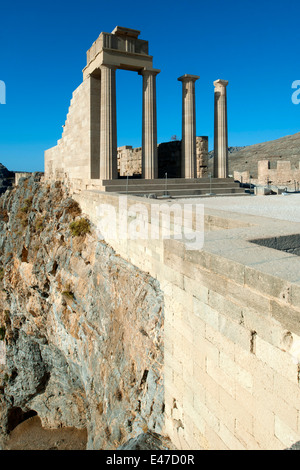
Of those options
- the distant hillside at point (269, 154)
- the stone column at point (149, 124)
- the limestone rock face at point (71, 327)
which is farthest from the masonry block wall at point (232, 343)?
the distant hillside at point (269, 154)

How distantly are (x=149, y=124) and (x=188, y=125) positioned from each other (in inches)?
85.0

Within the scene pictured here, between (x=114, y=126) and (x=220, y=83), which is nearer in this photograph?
(x=114, y=126)

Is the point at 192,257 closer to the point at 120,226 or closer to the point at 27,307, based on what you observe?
the point at 120,226

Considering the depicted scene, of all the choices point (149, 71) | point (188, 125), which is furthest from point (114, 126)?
point (188, 125)

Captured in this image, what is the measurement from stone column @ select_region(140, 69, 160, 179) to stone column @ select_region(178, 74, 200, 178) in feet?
5.69

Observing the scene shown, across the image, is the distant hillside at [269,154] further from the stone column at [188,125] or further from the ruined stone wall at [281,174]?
the stone column at [188,125]

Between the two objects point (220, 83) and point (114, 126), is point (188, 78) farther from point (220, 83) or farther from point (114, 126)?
point (114, 126)

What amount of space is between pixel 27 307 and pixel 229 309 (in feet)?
46.0

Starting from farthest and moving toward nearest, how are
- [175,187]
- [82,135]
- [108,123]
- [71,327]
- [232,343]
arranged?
[82,135] → [175,187] → [108,123] → [71,327] → [232,343]

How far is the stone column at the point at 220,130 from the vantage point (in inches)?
655

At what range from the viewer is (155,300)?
7.23 metres

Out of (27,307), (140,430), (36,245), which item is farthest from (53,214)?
(140,430)

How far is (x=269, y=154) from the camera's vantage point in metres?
37.6

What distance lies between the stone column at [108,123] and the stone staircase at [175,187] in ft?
3.37
